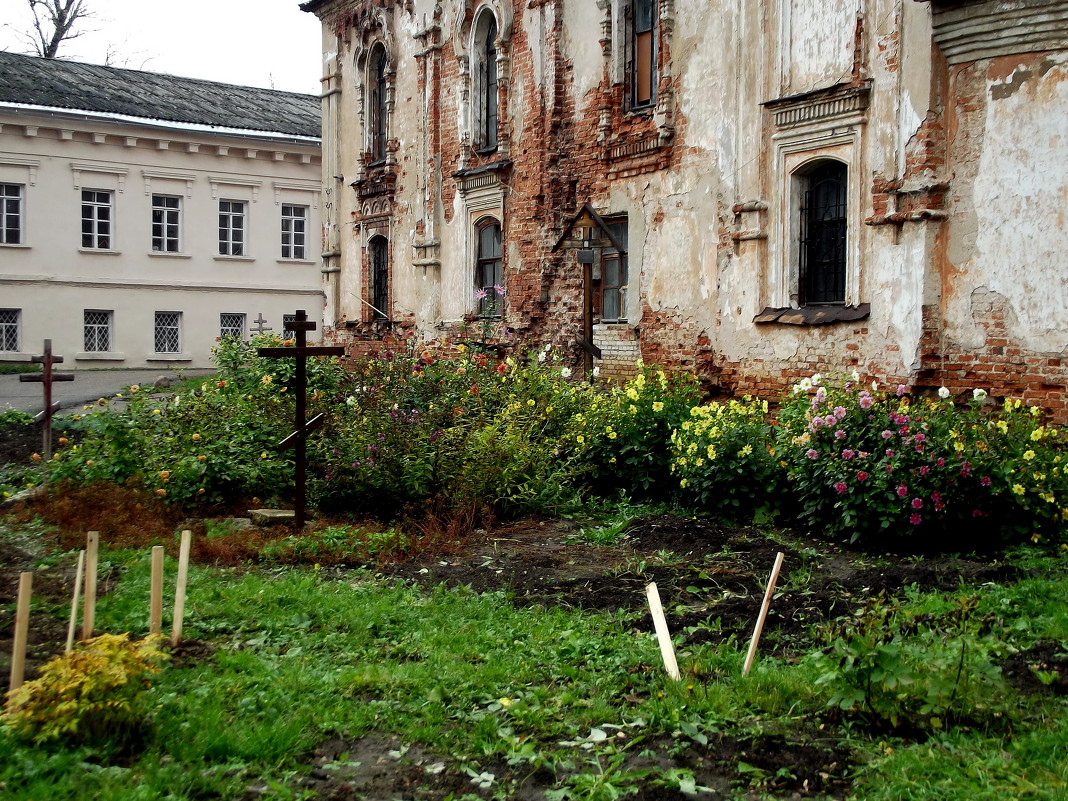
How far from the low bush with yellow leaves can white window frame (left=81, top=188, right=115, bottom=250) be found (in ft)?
90.6

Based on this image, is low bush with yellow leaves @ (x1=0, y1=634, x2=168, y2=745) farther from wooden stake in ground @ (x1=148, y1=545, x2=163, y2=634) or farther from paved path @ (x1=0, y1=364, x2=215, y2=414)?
paved path @ (x1=0, y1=364, x2=215, y2=414)

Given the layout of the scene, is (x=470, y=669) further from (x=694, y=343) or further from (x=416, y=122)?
(x=416, y=122)

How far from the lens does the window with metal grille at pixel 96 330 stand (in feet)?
96.3

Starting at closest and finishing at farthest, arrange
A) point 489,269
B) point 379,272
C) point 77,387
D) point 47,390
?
point 47,390 < point 489,269 < point 379,272 < point 77,387

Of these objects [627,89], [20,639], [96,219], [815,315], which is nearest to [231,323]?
[96,219]

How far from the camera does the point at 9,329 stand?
1110 inches

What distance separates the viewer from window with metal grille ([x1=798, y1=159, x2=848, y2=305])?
11.5 m

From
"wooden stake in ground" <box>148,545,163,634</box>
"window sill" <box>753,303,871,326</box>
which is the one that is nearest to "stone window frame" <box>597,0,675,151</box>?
"window sill" <box>753,303,871,326</box>

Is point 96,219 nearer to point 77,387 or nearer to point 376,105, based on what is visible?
point 77,387

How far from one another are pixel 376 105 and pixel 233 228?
12.2 metres

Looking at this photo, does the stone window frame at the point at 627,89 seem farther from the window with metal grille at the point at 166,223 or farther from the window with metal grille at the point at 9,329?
the window with metal grille at the point at 9,329

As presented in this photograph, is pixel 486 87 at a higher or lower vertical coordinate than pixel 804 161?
higher

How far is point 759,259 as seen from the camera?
12.1m

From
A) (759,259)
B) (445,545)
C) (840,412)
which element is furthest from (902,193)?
(445,545)
